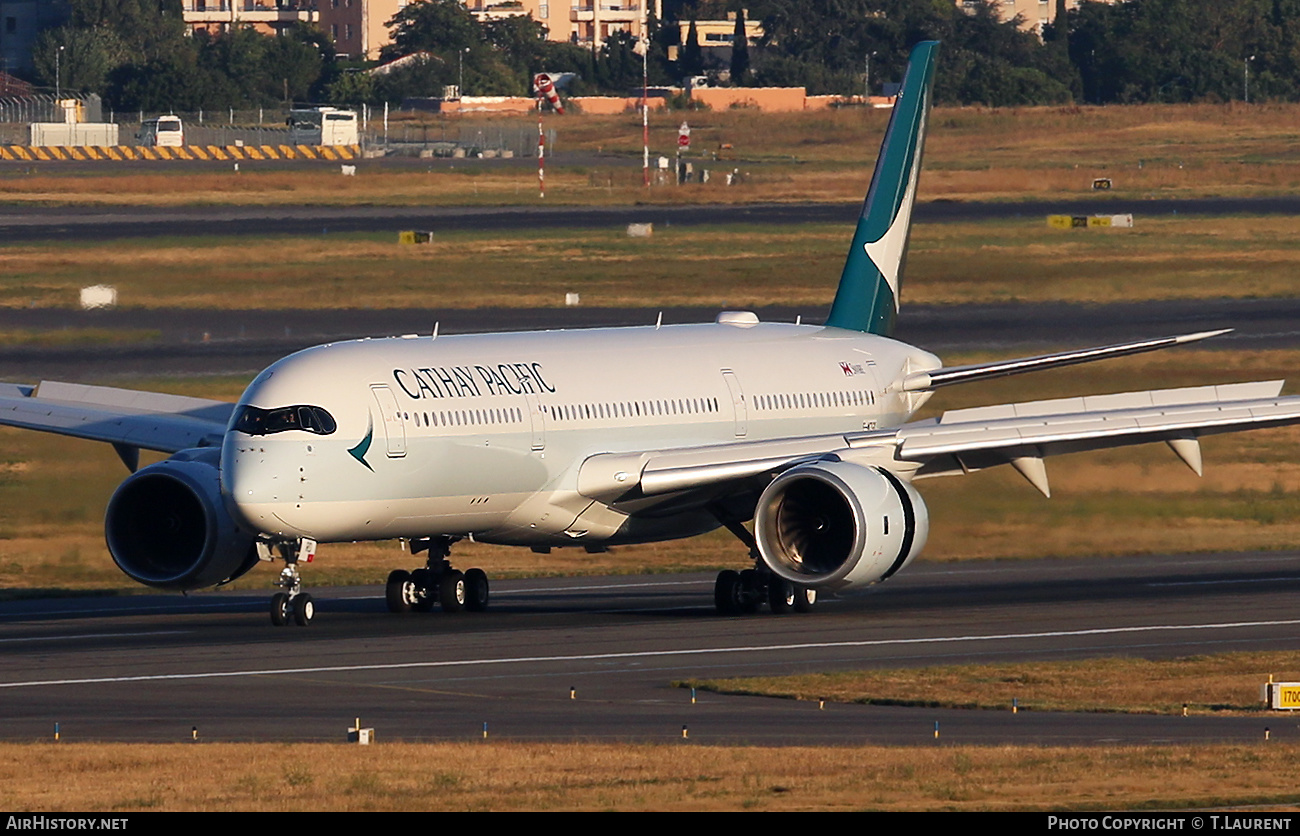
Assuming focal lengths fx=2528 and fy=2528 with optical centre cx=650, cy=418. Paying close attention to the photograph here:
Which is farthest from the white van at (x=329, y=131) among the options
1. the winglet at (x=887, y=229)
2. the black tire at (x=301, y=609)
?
the black tire at (x=301, y=609)

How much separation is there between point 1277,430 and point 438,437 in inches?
1172

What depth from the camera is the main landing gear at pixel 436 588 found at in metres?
43.7

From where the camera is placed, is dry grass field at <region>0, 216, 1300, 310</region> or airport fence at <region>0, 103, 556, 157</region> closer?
dry grass field at <region>0, 216, 1300, 310</region>

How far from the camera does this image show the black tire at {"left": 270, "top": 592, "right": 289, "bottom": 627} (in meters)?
40.2

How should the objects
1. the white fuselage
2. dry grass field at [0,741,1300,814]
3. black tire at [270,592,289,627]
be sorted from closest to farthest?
dry grass field at [0,741,1300,814]
the white fuselage
black tire at [270,592,289,627]

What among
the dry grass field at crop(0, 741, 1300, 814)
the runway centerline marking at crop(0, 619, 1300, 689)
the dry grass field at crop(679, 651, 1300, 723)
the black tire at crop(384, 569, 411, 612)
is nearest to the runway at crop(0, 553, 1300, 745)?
the runway centerline marking at crop(0, 619, 1300, 689)

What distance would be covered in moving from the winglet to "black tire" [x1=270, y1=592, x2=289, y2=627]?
51.0 feet

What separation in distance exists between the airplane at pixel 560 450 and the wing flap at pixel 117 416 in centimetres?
6

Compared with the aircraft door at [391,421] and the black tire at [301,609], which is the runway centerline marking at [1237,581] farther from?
the black tire at [301,609]

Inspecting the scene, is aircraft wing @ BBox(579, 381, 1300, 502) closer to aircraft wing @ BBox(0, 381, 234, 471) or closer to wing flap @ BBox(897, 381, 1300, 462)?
wing flap @ BBox(897, 381, 1300, 462)

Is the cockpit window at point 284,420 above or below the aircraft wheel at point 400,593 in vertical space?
above

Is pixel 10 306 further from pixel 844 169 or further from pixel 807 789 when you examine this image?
pixel 844 169

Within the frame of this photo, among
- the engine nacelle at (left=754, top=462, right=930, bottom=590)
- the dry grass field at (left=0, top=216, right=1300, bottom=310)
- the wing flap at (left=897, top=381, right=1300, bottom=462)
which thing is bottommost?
the dry grass field at (left=0, top=216, right=1300, bottom=310)

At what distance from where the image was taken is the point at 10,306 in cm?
8094
